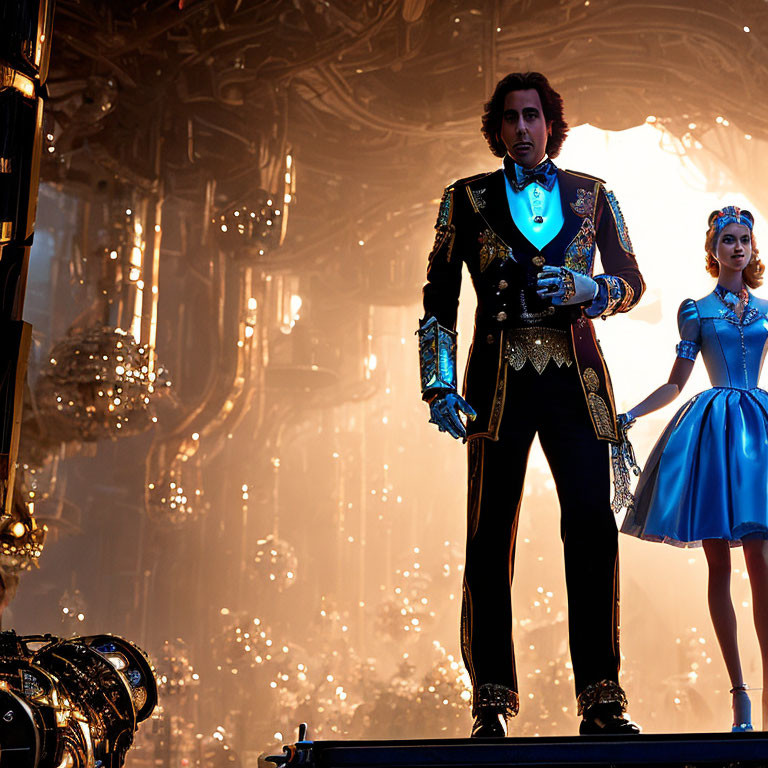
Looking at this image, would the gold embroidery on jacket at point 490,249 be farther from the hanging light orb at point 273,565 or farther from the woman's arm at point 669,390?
the hanging light orb at point 273,565

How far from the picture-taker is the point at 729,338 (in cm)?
281

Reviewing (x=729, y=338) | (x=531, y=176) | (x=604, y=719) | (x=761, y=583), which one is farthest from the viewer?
(x=729, y=338)

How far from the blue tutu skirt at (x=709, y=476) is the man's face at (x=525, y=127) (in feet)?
2.86

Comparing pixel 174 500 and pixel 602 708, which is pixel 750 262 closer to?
pixel 602 708

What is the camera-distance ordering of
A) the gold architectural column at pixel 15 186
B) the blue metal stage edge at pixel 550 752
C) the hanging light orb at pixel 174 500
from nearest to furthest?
the blue metal stage edge at pixel 550 752, the gold architectural column at pixel 15 186, the hanging light orb at pixel 174 500

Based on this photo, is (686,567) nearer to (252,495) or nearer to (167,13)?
(252,495)

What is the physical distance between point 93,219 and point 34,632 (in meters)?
1.94

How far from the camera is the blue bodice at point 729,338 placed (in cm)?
280

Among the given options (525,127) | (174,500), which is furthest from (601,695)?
(174,500)

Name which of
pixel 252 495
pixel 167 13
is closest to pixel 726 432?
pixel 252 495

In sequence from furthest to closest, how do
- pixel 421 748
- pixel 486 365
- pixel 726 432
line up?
pixel 726 432 < pixel 486 365 < pixel 421 748

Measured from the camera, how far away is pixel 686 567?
4.78 meters

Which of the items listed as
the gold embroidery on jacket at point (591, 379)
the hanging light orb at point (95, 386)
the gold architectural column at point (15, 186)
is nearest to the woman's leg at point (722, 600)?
the gold embroidery on jacket at point (591, 379)

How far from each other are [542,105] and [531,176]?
192 millimetres
